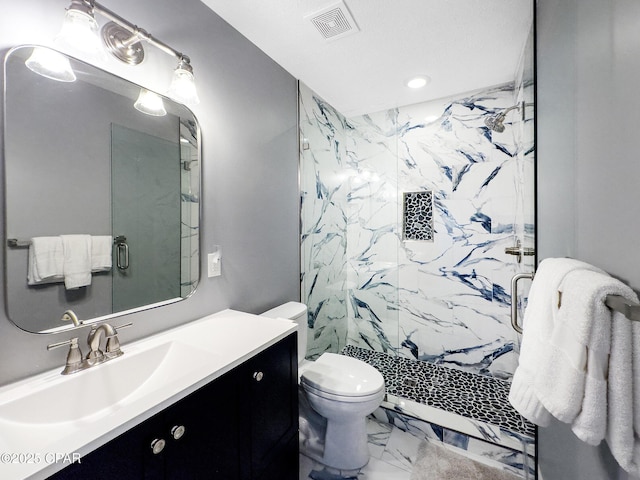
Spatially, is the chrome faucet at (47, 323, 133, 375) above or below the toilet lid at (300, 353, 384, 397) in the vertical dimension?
above

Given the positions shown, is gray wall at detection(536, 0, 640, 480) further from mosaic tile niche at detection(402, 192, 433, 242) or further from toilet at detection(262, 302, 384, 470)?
mosaic tile niche at detection(402, 192, 433, 242)

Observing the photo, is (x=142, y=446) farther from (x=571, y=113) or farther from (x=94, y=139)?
(x=571, y=113)

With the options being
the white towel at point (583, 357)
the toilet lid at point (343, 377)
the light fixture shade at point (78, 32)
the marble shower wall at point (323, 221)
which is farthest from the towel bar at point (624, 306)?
the marble shower wall at point (323, 221)

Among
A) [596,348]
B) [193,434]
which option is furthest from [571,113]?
[193,434]

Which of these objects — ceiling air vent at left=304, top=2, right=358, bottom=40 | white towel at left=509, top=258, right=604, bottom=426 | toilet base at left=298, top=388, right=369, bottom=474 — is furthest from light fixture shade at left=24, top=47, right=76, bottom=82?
toilet base at left=298, top=388, right=369, bottom=474

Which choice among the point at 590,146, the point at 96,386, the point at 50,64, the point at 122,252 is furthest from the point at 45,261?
the point at 590,146

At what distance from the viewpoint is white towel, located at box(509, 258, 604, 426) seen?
705mm

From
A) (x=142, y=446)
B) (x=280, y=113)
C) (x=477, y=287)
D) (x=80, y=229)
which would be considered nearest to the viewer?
(x=142, y=446)

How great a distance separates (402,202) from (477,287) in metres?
0.98

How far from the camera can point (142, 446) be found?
2.26 feet

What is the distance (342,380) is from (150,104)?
1.70m

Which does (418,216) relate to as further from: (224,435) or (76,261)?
(76,261)

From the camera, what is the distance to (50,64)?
895 millimetres

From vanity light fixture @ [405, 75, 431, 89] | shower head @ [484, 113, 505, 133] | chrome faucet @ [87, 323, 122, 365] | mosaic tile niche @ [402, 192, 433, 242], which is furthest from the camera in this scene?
mosaic tile niche @ [402, 192, 433, 242]
